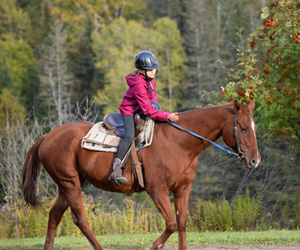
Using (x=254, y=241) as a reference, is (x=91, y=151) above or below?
above

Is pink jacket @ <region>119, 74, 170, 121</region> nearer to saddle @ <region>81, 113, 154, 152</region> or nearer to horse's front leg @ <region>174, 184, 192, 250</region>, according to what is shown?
saddle @ <region>81, 113, 154, 152</region>

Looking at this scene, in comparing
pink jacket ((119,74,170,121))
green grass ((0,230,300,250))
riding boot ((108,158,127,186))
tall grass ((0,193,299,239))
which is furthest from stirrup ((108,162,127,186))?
tall grass ((0,193,299,239))

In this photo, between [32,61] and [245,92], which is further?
[32,61]

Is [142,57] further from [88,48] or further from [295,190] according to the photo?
[88,48]

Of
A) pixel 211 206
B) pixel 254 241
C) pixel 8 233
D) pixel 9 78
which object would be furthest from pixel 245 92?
pixel 9 78

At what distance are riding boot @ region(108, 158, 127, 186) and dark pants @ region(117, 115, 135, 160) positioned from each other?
91 mm

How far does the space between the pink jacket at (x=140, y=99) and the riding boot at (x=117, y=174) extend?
76 centimetres

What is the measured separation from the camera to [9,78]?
61.6m

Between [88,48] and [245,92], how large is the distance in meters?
55.5

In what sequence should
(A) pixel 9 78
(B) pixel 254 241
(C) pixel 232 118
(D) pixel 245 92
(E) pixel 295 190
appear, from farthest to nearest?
(A) pixel 9 78
(E) pixel 295 190
(D) pixel 245 92
(B) pixel 254 241
(C) pixel 232 118

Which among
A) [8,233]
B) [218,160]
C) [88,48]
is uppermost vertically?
Answer: [88,48]

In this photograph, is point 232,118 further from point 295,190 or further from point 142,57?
point 295,190

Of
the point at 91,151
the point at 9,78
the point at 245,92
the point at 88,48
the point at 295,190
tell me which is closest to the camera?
the point at 91,151

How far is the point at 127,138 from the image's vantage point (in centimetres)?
810
